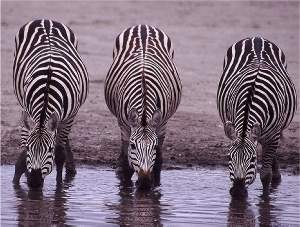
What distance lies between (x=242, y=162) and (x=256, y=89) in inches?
40.3

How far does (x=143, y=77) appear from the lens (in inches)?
388

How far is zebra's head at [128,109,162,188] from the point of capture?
908 centimetres

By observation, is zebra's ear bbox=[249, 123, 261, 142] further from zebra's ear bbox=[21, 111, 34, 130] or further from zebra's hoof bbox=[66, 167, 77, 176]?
zebra's hoof bbox=[66, 167, 77, 176]

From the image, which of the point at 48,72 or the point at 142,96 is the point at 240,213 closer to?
the point at 142,96

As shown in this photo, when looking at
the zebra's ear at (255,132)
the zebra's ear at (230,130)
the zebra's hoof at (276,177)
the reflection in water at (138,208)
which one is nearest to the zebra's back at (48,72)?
the reflection in water at (138,208)

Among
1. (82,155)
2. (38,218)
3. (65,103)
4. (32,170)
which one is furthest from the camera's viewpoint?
(82,155)

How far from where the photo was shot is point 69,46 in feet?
35.5

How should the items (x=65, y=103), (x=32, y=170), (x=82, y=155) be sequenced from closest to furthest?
(x=32, y=170)
(x=65, y=103)
(x=82, y=155)

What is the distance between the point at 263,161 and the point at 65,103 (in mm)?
2182

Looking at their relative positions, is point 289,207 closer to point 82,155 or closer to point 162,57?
point 162,57

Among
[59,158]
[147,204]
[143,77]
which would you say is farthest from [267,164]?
[59,158]

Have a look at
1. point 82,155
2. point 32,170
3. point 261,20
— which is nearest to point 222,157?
point 82,155

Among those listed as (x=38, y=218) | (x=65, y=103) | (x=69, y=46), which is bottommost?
(x=38, y=218)

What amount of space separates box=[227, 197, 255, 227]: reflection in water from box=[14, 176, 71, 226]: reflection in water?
1553 mm
